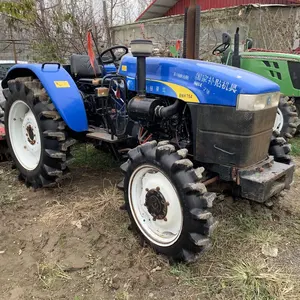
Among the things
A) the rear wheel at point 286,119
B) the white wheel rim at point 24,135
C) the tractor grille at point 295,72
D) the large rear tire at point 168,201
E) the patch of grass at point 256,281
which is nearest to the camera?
the patch of grass at point 256,281

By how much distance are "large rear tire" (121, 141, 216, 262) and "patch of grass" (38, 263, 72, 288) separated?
62cm

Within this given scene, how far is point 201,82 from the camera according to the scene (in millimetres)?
2465

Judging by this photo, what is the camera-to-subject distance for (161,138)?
2975mm

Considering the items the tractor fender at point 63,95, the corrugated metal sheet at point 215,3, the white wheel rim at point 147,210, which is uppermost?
the corrugated metal sheet at point 215,3

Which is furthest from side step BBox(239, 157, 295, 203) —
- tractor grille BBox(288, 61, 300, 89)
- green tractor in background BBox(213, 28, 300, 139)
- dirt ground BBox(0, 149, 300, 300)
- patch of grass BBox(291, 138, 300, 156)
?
tractor grille BBox(288, 61, 300, 89)

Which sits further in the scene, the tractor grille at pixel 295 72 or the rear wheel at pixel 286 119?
→ the tractor grille at pixel 295 72

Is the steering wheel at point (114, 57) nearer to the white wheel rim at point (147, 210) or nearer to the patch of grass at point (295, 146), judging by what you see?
the white wheel rim at point (147, 210)

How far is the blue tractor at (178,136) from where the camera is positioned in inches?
90.4

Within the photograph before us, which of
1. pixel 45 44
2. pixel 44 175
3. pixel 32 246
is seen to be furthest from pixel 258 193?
pixel 45 44

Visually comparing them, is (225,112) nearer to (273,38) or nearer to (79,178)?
(79,178)


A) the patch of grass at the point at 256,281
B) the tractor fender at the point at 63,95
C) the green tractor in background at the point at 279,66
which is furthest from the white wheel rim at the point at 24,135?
the green tractor in background at the point at 279,66

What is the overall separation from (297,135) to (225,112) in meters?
3.97

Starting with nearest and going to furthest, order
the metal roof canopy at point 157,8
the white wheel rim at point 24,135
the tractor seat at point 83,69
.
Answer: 1. the white wheel rim at point 24,135
2. the tractor seat at point 83,69
3. the metal roof canopy at point 157,8

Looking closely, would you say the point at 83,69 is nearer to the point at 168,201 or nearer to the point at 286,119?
the point at 168,201
